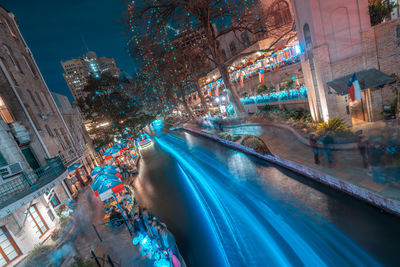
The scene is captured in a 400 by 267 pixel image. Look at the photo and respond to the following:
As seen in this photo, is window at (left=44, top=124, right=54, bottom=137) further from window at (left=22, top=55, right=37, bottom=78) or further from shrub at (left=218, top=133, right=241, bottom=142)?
shrub at (left=218, top=133, right=241, bottom=142)

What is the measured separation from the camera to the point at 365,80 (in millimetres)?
10547

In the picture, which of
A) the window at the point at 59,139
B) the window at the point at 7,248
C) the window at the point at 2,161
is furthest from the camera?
the window at the point at 59,139

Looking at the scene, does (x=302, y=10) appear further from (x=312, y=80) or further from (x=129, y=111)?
(x=129, y=111)

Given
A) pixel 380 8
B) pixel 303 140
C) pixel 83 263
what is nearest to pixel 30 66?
pixel 83 263

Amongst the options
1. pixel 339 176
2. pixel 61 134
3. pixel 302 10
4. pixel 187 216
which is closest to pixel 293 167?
pixel 339 176

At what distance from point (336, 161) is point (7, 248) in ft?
49.9

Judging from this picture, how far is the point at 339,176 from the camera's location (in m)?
7.39

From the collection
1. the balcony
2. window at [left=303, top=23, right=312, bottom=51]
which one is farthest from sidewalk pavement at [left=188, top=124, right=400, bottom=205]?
the balcony

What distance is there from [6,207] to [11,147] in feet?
12.9

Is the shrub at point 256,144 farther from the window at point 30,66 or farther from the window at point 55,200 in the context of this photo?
the window at point 30,66

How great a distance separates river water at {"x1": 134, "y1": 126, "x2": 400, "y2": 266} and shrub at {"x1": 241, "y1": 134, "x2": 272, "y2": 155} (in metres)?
0.94

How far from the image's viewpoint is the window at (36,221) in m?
9.14

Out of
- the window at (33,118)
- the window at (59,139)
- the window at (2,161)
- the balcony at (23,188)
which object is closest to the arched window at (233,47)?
the window at (59,139)

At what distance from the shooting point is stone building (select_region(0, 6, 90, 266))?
8.02 meters
